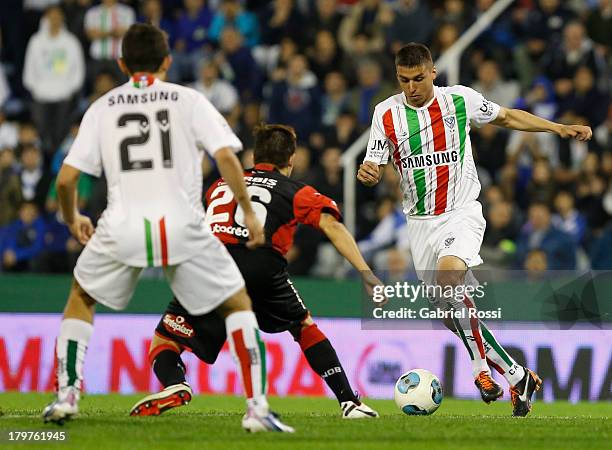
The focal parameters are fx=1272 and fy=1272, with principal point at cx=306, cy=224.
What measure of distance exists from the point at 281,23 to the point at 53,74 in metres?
3.24

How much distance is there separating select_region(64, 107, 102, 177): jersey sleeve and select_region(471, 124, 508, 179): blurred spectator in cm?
916

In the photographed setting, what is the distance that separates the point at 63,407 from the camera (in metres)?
7.02

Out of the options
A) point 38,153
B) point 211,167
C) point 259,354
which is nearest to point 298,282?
point 211,167

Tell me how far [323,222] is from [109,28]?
10.2 m

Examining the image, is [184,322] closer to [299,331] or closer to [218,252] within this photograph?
[299,331]

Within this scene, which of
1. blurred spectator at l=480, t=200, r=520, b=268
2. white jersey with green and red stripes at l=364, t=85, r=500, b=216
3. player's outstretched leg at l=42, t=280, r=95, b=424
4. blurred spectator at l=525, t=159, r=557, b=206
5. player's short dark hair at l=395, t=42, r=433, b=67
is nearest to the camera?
player's outstretched leg at l=42, t=280, r=95, b=424

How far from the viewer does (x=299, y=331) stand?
8.70 metres

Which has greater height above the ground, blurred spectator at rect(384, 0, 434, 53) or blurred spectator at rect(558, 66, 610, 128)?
blurred spectator at rect(384, 0, 434, 53)

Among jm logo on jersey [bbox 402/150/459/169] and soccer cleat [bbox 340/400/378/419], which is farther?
jm logo on jersey [bbox 402/150/459/169]

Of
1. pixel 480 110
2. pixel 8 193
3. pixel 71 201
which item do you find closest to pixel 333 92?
pixel 8 193

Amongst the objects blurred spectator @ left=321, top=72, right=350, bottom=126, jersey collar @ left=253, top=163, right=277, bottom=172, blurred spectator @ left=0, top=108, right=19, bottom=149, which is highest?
blurred spectator @ left=321, top=72, right=350, bottom=126

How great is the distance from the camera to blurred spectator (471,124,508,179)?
51.3ft

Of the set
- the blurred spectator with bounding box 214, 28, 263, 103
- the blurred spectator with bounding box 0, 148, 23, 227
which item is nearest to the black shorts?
the blurred spectator with bounding box 0, 148, 23, 227

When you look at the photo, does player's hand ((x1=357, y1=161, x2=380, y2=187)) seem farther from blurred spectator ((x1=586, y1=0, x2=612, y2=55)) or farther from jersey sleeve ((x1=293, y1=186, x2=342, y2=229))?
blurred spectator ((x1=586, y1=0, x2=612, y2=55))
